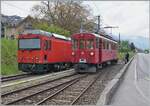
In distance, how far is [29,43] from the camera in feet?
90.5

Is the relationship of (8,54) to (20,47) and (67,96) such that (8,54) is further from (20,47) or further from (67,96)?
(67,96)

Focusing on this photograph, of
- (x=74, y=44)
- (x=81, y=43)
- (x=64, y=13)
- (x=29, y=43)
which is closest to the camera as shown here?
(x=29, y=43)

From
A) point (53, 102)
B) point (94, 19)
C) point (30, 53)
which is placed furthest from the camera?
point (94, 19)

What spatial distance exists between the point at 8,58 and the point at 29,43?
5535 mm

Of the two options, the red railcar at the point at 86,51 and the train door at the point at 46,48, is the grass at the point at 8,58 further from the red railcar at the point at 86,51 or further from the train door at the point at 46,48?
the red railcar at the point at 86,51

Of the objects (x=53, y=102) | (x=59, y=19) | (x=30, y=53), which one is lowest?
(x=53, y=102)

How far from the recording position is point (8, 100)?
13.4 meters

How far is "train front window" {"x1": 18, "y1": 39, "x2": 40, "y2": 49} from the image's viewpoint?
89.8 feet

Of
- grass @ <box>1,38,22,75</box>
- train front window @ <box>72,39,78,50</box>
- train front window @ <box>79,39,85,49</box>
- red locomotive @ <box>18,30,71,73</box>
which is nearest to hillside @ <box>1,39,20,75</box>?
grass @ <box>1,38,22,75</box>

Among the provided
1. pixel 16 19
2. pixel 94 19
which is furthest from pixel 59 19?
pixel 16 19

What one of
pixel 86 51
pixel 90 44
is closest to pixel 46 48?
pixel 86 51

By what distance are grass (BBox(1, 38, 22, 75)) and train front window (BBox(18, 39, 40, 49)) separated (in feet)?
8.09

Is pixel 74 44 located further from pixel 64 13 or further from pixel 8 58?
pixel 64 13

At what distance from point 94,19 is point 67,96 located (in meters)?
57.2
